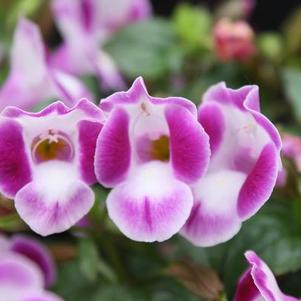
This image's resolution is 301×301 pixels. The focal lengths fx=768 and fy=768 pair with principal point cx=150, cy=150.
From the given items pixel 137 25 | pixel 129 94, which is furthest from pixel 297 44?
pixel 129 94

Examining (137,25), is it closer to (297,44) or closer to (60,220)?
(297,44)

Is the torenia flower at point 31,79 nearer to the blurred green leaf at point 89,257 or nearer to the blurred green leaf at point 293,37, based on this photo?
the blurred green leaf at point 89,257

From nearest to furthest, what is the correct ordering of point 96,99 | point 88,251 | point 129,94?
point 129,94 → point 88,251 → point 96,99

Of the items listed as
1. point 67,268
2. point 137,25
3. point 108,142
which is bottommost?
point 67,268

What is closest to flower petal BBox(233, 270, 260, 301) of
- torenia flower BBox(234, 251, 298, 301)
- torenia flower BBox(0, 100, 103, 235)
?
torenia flower BBox(234, 251, 298, 301)

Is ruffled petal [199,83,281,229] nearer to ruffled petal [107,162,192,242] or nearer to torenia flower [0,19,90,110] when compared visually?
ruffled petal [107,162,192,242]

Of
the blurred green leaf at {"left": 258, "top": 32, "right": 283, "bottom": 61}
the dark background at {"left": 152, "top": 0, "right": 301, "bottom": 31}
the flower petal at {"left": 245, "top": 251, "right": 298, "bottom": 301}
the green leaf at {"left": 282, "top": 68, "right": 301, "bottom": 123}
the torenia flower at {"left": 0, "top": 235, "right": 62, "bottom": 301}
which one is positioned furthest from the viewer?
the dark background at {"left": 152, "top": 0, "right": 301, "bottom": 31}

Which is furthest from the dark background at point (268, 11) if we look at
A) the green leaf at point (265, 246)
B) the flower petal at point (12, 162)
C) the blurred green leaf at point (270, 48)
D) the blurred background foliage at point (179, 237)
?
the flower petal at point (12, 162)
